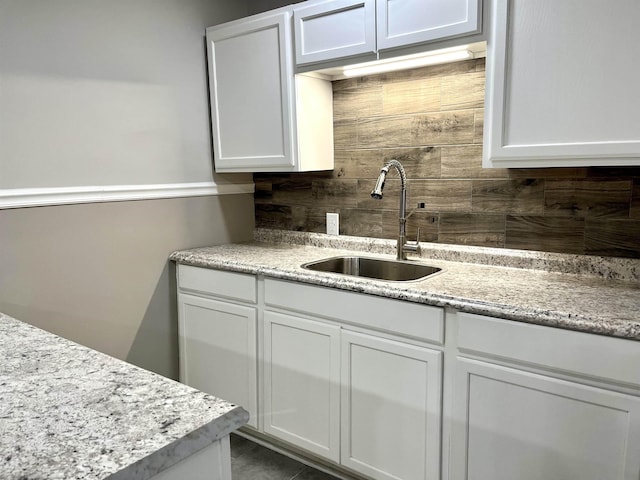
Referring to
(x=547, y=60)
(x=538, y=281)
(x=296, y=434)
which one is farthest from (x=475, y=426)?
(x=547, y=60)

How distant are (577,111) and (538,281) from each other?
62cm

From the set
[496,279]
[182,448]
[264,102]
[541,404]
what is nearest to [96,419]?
[182,448]

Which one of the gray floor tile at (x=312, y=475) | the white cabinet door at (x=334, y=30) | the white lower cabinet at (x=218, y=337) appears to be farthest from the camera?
the white lower cabinet at (x=218, y=337)

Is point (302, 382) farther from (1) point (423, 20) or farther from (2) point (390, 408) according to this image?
(1) point (423, 20)

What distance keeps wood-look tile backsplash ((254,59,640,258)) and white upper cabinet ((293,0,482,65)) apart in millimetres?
340

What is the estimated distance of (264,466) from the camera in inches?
93.2

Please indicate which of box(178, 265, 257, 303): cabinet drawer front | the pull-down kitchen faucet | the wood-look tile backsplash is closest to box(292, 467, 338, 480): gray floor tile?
box(178, 265, 257, 303): cabinet drawer front

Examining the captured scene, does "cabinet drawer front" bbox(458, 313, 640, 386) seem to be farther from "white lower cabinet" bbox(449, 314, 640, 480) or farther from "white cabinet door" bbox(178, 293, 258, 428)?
"white cabinet door" bbox(178, 293, 258, 428)

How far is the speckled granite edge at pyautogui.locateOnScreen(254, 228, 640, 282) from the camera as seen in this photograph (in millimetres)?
1962

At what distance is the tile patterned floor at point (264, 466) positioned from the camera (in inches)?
90.0

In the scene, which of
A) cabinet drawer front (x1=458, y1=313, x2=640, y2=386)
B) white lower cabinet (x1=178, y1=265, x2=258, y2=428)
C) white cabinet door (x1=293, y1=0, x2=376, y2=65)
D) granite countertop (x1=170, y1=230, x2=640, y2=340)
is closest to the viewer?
cabinet drawer front (x1=458, y1=313, x2=640, y2=386)

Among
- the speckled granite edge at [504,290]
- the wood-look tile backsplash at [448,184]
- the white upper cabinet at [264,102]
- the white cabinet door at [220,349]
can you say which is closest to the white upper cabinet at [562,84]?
the wood-look tile backsplash at [448,184]

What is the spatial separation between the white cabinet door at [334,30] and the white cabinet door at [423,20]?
6 centimetres

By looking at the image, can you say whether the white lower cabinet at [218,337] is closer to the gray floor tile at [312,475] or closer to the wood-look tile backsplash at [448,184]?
the gray floor tile at [312,475]
